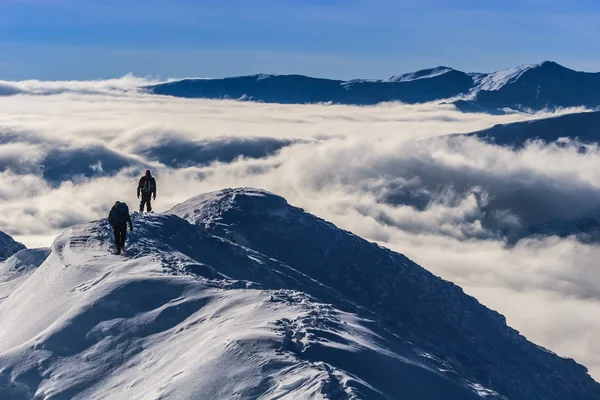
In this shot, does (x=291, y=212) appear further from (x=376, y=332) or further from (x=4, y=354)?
(x=4, y=354)

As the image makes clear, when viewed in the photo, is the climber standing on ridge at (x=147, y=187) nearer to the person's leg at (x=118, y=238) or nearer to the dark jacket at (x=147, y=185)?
the dark jacket at (x=147, y=185)

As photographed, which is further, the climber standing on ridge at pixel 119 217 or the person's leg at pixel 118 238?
the person's leg at pixel 118 238

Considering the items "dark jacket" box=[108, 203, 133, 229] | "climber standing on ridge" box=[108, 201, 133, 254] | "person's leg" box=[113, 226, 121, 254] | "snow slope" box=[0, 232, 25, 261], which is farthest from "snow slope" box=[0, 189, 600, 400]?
"snow slope" box=[0, 232, 25, 261]

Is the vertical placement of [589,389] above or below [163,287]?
below

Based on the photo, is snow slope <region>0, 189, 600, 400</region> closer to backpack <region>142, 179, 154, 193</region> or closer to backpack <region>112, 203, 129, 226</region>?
backpack <region>112, 203, 129, 226</region>

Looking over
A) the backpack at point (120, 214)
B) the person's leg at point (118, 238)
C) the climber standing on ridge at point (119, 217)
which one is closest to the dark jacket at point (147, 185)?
the person's leg at point (118, 238)

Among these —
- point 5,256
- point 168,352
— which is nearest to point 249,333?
point 168,352

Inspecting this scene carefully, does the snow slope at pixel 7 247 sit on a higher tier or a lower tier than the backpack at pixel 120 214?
lower

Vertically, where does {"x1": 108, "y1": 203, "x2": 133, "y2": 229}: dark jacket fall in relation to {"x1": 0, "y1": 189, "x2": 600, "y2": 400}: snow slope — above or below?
above

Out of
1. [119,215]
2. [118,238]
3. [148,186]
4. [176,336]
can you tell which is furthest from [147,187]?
[176,336]

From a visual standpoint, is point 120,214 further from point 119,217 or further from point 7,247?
point 7,247

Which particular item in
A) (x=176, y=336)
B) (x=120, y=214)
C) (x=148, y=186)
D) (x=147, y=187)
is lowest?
(x=176, y=336)
